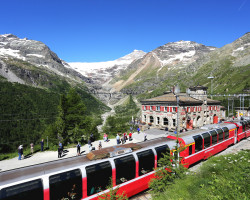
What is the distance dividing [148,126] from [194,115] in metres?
12.9

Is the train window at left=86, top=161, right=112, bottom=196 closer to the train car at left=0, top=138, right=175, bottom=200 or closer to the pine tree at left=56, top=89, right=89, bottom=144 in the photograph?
the train car at left=0, top=138, right=175, bottom=200

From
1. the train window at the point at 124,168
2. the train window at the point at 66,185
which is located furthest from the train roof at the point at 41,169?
the train window at the point at 124,168

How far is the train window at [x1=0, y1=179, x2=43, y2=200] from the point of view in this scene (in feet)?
24.9

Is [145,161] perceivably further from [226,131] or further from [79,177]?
[226,131]

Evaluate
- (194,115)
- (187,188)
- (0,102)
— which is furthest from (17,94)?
(187,188)

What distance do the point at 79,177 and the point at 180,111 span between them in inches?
1391

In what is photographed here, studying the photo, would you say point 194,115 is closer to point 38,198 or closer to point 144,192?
point 144,192

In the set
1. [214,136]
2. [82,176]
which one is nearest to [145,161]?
[82,176]

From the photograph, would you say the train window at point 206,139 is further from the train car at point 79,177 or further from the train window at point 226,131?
the train car at point 79,177

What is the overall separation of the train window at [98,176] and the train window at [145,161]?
9.20 ft

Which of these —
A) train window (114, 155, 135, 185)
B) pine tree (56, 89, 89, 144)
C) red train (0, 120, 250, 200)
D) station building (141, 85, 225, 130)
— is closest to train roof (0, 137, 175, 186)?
red train (0, 120, 250, 200)

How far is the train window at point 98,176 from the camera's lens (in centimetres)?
991

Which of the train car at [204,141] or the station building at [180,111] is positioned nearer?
the train car at [204,141]

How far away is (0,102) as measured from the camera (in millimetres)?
76438
